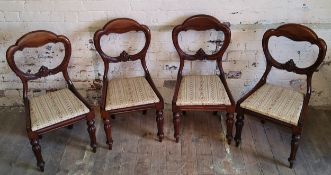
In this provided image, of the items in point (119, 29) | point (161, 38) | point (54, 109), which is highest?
point (119, 29)

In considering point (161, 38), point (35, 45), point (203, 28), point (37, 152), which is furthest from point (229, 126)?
point (35, 45)

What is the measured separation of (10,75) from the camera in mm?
3314

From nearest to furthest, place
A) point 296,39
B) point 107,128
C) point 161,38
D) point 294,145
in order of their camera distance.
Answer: point 294,145
point 296,39
point 107,128
point 161,38

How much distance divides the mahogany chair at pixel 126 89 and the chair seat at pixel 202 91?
0.20 meters

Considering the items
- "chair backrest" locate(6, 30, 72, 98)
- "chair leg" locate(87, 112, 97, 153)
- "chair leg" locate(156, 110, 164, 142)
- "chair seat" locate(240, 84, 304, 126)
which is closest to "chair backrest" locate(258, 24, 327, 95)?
"chair seat" locate(240, 84, 304, 126)

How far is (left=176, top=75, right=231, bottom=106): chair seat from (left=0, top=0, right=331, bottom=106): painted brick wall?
9.1 inches

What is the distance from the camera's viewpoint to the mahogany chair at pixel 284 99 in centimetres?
262

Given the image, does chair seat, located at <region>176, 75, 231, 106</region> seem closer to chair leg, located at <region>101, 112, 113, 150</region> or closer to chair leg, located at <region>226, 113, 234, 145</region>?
chair leg, located at <region>226, 113, 234, 145</region>

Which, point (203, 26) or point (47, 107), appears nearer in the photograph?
point (47, 107)

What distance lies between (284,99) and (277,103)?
0.31 feet

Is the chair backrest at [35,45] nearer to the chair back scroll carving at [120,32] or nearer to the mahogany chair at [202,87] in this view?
the chair back scroll carving at [120,32]

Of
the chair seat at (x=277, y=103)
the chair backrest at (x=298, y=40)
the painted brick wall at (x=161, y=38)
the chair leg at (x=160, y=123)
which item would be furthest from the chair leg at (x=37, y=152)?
the chair backrest at (x=298, y=40)

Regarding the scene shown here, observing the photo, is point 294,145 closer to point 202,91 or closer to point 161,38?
point 202,91

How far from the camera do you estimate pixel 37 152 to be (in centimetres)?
270
